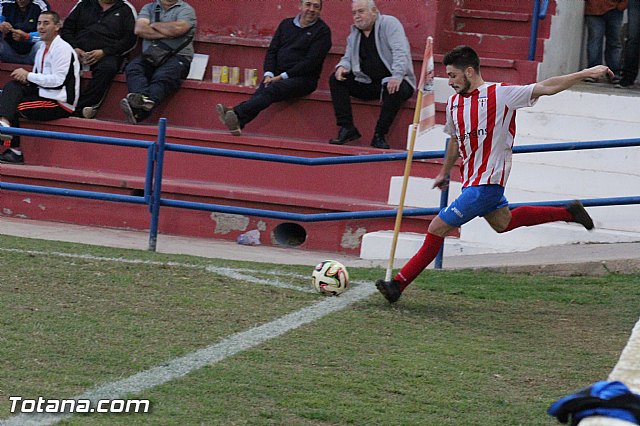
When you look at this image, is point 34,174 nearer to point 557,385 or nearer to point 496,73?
point 496,73

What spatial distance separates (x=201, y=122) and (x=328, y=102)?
1.51m

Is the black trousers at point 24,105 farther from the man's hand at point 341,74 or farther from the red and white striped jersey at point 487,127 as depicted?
the red and white striped jersey at point 487,127

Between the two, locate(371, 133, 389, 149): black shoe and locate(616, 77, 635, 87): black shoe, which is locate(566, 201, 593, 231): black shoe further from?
locate(616, 77, 635, 87): black shoe

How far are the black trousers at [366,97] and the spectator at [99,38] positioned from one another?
2.65 meters

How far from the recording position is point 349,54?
11.6 m

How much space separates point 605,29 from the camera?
1268 cm

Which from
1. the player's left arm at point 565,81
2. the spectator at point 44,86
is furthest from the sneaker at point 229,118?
the player's left arm at point 565,81

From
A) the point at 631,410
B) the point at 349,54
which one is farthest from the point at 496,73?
the point at 631,410

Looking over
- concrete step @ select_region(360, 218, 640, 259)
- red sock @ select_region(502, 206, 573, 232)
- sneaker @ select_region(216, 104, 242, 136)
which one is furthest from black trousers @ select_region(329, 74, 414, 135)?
red sock @ select_region(502, 206, 573, 232)

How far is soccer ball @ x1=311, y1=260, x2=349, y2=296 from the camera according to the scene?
25.6 feet

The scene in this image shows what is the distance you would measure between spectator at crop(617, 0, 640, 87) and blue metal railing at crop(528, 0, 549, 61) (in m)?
0.97

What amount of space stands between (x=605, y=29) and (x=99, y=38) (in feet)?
18.8

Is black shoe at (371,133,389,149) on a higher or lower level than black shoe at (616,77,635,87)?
lower

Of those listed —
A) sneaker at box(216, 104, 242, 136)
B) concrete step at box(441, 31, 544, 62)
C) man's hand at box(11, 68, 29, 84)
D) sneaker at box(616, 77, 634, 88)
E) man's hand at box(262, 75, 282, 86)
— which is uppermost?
concrete step at box(441, 31, 544, 62)
